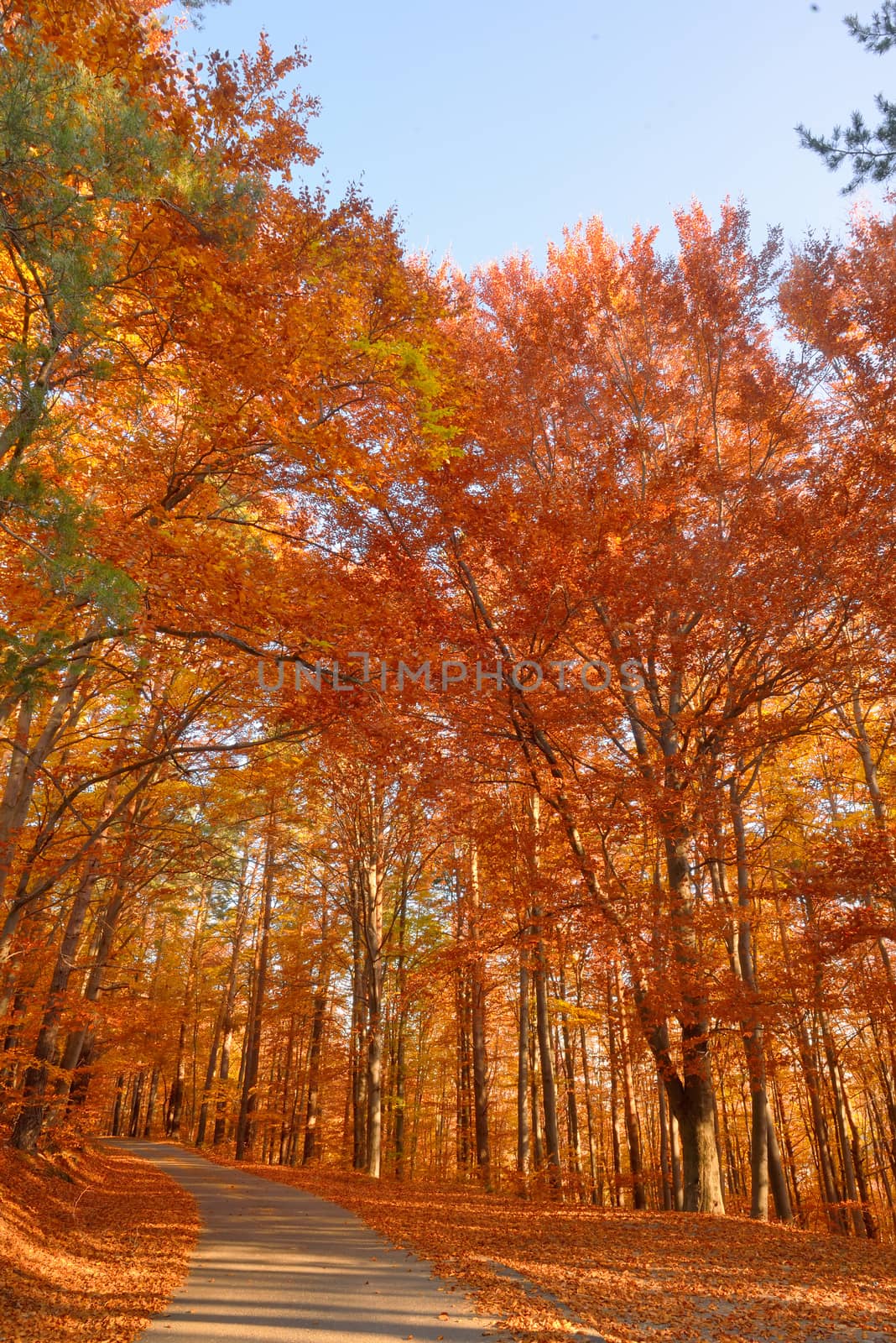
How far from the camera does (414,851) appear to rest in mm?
17047

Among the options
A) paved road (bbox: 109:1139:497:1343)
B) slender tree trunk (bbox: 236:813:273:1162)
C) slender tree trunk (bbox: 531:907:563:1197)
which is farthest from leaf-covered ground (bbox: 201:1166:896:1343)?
slender tree trunk (bbox: 236:813:273:1162)

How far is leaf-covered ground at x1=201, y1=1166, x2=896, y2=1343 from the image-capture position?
5.16m

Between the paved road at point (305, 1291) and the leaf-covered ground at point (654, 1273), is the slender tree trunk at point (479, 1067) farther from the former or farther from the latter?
the paved road at point (305, 1291)

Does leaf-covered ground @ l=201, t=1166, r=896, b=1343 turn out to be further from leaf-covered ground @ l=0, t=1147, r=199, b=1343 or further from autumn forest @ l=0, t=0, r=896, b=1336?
leaf-covered ground @ l=0, t=1147, r=199, b=1343

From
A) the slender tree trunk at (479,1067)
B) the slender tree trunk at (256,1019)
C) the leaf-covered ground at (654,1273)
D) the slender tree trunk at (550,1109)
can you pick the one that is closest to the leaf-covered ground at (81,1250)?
the leaf-covered ground at (654,1273)

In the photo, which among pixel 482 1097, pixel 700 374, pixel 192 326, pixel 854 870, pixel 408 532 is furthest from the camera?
pixel 482 1097

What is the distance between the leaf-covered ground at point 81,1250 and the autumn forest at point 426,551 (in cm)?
133

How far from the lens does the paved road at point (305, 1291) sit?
5.07 m

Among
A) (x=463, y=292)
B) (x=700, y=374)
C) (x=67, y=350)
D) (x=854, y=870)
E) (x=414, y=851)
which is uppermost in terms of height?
(x=463, y=292)

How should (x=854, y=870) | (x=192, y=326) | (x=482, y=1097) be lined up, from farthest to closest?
1. (x=482, y=1097)
2. (x=854, y=870)
3. (x=192, y=326)

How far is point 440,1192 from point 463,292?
14.3 metres

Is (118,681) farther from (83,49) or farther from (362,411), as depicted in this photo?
(83,49)

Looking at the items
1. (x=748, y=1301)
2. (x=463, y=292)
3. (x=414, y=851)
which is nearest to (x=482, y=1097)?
(x=414, y=851)

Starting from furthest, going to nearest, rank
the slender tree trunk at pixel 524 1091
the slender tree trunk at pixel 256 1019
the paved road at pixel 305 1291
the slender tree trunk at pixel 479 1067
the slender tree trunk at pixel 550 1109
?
the slender tree trunk at pixel 256 1019, the slender tree trunk at pixel 479 1067, the slender tree trunk at pixel 524 1091, the slender tree trunk at pixel 550 1109, the paved road at pixel 305 1291
